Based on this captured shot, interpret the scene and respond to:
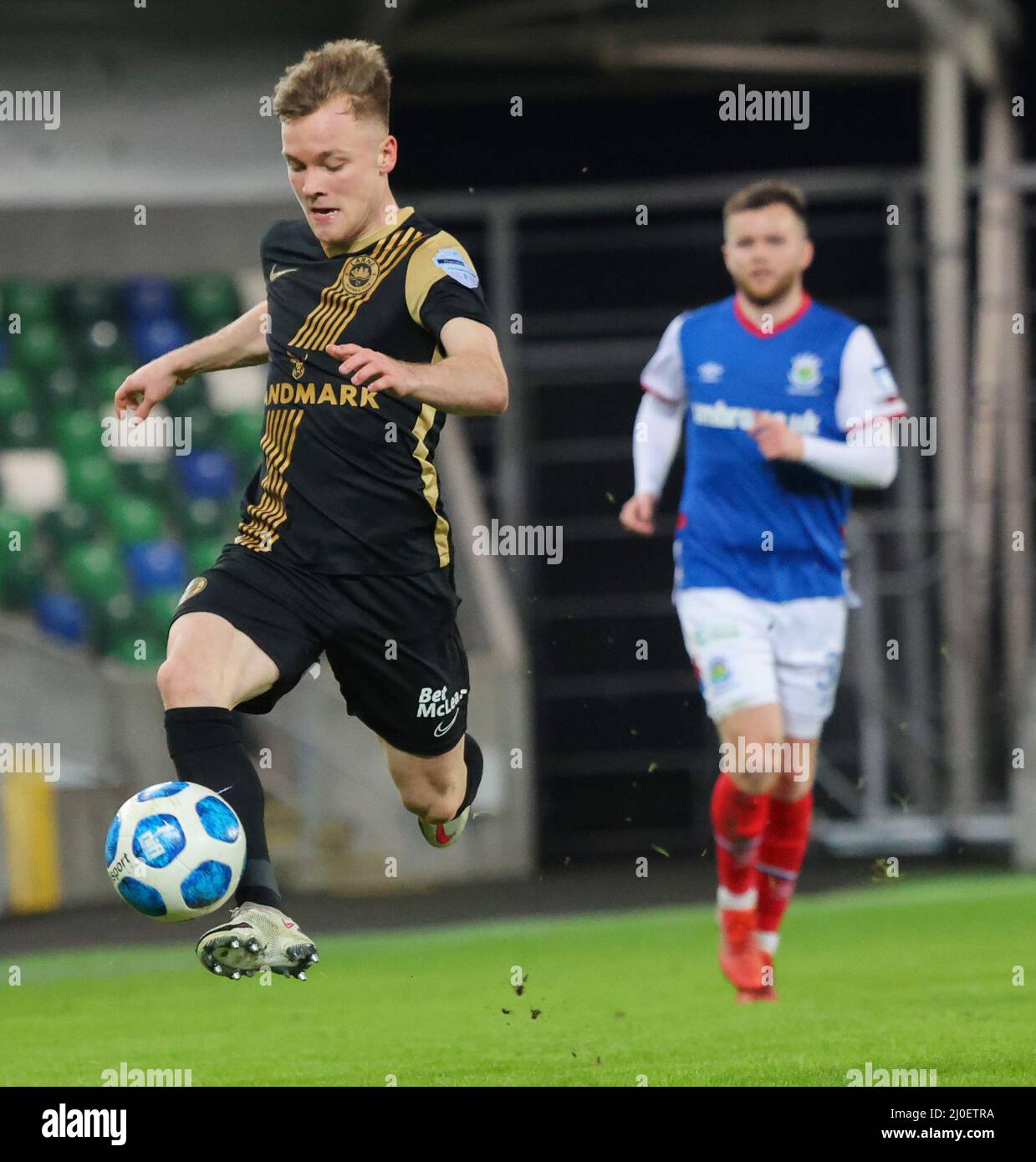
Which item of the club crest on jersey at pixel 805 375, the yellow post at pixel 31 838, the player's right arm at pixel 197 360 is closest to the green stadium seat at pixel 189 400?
the yellow post at pixel 31 838

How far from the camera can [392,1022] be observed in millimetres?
6879

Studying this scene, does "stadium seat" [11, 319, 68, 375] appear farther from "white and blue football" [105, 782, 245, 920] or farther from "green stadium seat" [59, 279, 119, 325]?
"white and blue football" [105, 782, 245, 920]

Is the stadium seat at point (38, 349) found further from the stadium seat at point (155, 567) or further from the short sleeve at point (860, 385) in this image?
the short sleeve at point (860, 385)

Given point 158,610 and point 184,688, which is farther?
point 158,610

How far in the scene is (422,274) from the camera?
18.2 ft

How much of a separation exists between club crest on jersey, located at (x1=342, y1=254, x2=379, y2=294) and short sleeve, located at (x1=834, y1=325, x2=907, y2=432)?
7.75 ft

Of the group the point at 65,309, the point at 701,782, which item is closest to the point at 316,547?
the point at 701,782

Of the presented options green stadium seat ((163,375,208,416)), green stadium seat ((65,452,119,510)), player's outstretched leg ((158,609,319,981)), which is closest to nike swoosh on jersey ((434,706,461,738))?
player's outstretched leg ((158,609,319,981))

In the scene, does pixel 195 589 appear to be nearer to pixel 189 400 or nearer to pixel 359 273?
pixel 359 273

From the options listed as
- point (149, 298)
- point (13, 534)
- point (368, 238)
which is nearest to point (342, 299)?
point (368, 238)

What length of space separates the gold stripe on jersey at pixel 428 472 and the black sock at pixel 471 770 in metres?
0.75

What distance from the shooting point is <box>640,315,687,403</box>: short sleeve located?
25.4ft

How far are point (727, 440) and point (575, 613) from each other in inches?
245

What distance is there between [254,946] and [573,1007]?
97.9 inches
